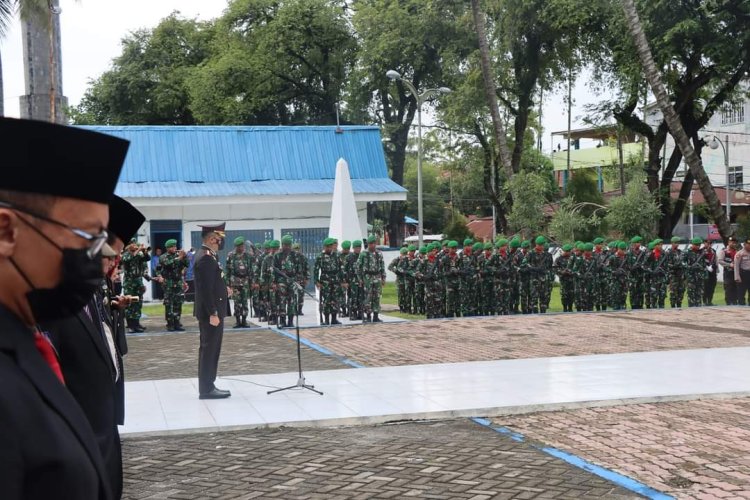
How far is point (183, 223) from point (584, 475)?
23.3 m

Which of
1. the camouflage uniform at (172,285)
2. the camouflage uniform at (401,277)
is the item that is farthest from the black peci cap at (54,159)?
the camouflage uniform at (401,277)

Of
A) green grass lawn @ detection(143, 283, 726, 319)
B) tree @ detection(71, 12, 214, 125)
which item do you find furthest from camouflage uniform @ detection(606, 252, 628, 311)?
tree @ detection(71, 12, 214, 125)

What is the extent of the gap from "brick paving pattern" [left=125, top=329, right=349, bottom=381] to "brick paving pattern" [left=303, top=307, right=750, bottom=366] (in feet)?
2.28

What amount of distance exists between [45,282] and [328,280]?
17.3 m

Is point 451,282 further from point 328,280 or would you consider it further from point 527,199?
point 527,199

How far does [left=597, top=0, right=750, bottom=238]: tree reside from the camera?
95.2ft

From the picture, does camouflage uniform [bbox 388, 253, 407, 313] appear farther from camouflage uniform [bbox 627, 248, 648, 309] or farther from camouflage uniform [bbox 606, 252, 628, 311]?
camouflage uniform [bbox 627, 248, 648, 309]

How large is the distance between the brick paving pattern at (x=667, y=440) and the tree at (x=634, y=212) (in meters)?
18.8

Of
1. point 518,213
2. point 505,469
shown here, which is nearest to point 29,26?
point 505,469

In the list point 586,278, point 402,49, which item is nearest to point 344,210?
point 586,278

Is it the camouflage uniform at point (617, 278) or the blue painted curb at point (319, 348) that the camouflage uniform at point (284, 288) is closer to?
the blue painted curb at point (319, 348)

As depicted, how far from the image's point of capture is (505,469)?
6902 millimetres

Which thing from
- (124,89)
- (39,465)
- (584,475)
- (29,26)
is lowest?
(584,475)

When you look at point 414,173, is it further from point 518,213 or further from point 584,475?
point 584,475
